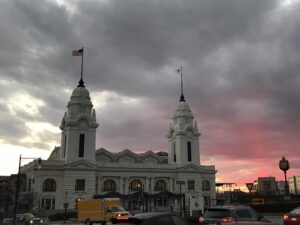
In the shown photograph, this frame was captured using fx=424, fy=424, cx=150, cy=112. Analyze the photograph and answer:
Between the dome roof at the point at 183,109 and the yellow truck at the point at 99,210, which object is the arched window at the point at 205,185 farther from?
the yellow truck at the point at 99,210

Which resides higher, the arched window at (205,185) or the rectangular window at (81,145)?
the rectangular window at (81,145)

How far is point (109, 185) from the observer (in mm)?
105750

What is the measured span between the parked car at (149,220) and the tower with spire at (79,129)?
8846cm

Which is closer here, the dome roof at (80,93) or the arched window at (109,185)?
the arched window at (109,185)

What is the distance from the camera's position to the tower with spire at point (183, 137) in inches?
4528

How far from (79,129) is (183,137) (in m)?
29.5

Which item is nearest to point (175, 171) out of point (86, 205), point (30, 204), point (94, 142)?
point (94, 142)

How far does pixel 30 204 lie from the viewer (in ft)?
300

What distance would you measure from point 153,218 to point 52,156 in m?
118

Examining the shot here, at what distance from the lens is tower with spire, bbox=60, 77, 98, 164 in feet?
334

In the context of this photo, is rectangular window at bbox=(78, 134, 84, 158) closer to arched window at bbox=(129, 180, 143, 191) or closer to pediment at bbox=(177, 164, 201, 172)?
arched window at bbox=(129, 180, 143, 191)

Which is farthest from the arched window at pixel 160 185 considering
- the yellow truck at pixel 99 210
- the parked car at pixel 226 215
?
the parked car at pixel 226 215

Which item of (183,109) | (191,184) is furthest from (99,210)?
(183,109)

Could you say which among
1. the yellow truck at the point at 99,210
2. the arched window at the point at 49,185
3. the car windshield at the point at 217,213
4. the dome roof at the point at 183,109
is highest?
the dome roof at the point at 183,109
